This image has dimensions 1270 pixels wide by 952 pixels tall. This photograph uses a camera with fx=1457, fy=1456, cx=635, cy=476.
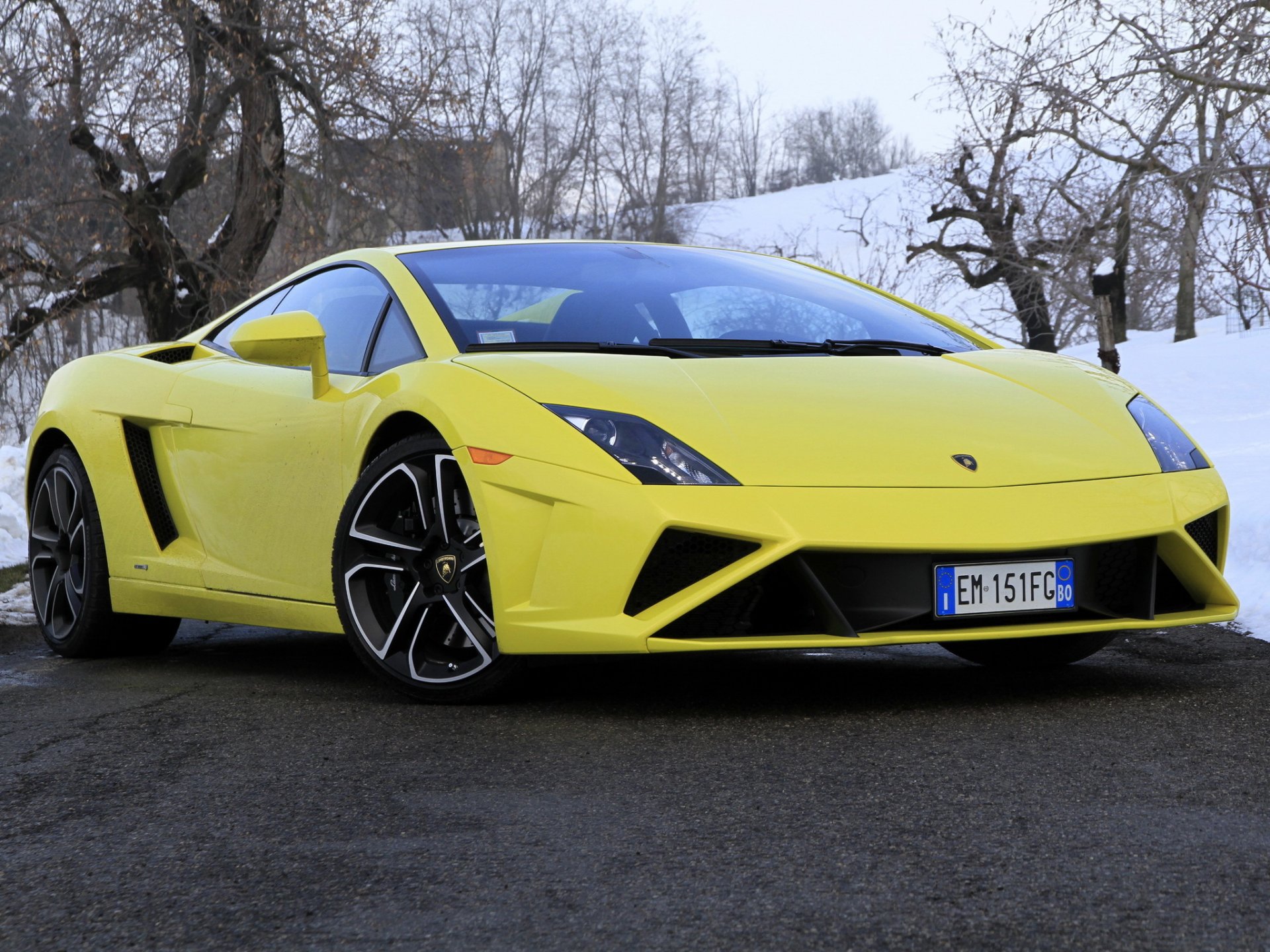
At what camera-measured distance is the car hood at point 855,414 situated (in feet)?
10.7

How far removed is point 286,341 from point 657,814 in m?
2.08

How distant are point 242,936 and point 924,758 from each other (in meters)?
1.40

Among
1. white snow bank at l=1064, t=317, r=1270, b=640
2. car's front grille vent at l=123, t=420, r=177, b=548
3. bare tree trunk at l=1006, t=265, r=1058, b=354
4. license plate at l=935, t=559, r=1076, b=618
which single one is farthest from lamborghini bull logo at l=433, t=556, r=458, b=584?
bare tree trunk at l=1006, t=265, r=1058, b=354

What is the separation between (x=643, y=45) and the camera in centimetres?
4462

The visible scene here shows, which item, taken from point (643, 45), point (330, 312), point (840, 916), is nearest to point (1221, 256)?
point (330, 312)

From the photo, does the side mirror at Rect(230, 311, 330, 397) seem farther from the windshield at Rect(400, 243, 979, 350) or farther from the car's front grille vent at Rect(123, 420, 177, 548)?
the car's front grille vent at Rect(123, 420, 177, 548)

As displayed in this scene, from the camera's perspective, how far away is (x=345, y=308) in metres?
4.41

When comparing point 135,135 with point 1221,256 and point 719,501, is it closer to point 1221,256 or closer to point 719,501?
point 1221,256

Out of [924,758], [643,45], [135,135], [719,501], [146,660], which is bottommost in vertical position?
[146,660]

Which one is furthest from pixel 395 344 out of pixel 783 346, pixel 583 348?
pixel 783 346

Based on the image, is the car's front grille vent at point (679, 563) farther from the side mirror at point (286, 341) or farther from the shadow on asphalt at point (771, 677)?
the side mirror at point (286, 341)

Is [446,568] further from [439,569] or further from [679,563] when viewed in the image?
[679,563]

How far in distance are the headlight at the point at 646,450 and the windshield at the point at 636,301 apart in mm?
584

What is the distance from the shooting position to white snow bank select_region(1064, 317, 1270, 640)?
595 cm
